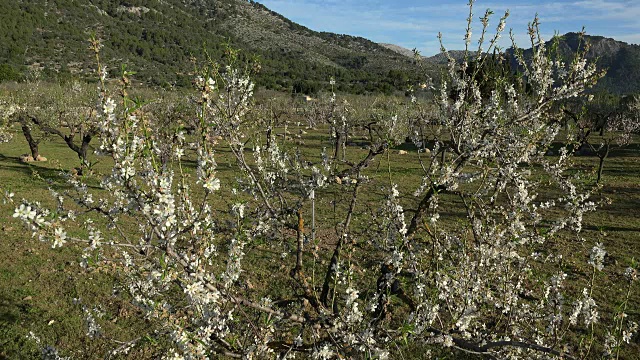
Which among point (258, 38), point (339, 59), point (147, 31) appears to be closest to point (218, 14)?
point (258, 38)

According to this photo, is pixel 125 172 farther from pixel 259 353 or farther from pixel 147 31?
pixel 147 31

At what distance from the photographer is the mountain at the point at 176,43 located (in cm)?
7425

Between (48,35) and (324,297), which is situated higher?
(48,35)

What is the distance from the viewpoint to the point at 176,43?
113875 millimetres

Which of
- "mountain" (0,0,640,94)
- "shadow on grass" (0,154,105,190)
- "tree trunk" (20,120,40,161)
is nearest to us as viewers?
"shadow on grass" (0,154,105,190)

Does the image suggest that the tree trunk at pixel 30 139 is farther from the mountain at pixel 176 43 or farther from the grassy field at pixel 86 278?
the mountain at pixel 176 43

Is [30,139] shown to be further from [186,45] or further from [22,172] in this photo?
[186,45]

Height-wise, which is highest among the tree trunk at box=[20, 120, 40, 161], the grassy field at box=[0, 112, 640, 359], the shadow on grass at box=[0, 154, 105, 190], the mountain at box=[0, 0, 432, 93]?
the mountain at box=[0, 0, 432, 93]

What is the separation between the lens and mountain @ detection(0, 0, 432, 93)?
7425 cm

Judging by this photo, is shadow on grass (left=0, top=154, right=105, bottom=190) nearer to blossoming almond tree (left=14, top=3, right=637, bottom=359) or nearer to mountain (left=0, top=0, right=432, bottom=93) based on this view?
blossoming almond tree (left=14, top=3, right=637, bottom=359)

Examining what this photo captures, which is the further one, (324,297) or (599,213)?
(599,213)

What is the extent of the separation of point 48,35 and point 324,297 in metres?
106

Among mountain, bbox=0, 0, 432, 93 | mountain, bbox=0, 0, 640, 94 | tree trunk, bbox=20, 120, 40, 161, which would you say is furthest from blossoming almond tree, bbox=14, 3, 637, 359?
mountain, bbox=0, 0, 432, 93

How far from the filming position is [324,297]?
4.96m
